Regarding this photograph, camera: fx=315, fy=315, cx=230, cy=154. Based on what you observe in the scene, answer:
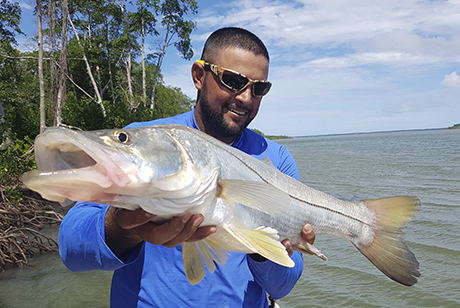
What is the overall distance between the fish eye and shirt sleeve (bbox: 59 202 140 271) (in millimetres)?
622

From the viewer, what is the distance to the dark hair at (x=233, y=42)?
273cm

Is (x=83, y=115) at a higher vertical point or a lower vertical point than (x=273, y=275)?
lower

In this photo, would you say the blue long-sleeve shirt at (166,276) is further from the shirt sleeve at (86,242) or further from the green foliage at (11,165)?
the green foliage at (11,165)

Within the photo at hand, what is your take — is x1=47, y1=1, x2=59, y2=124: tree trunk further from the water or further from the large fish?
the large fish

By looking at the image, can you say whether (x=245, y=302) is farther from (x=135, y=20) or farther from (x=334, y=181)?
(x=135, y=20)

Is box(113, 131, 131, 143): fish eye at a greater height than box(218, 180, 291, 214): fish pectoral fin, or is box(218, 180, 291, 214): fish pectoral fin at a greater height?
box(113, 131, 131, 143): fish eye

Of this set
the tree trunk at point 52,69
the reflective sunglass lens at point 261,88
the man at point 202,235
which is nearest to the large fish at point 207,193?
the man at point 202,235

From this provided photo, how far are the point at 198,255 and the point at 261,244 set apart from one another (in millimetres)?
397

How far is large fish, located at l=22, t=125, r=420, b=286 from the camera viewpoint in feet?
4.17

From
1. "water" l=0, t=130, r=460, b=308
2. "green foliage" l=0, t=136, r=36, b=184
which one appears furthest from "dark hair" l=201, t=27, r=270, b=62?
"green foliage" l=0, t=136, r=36, b=184

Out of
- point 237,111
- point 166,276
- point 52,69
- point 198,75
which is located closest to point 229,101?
point 237,111

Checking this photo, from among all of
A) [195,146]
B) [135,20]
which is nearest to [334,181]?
[195,146]

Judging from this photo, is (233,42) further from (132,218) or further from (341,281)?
(341,281)

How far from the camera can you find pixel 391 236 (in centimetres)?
245
